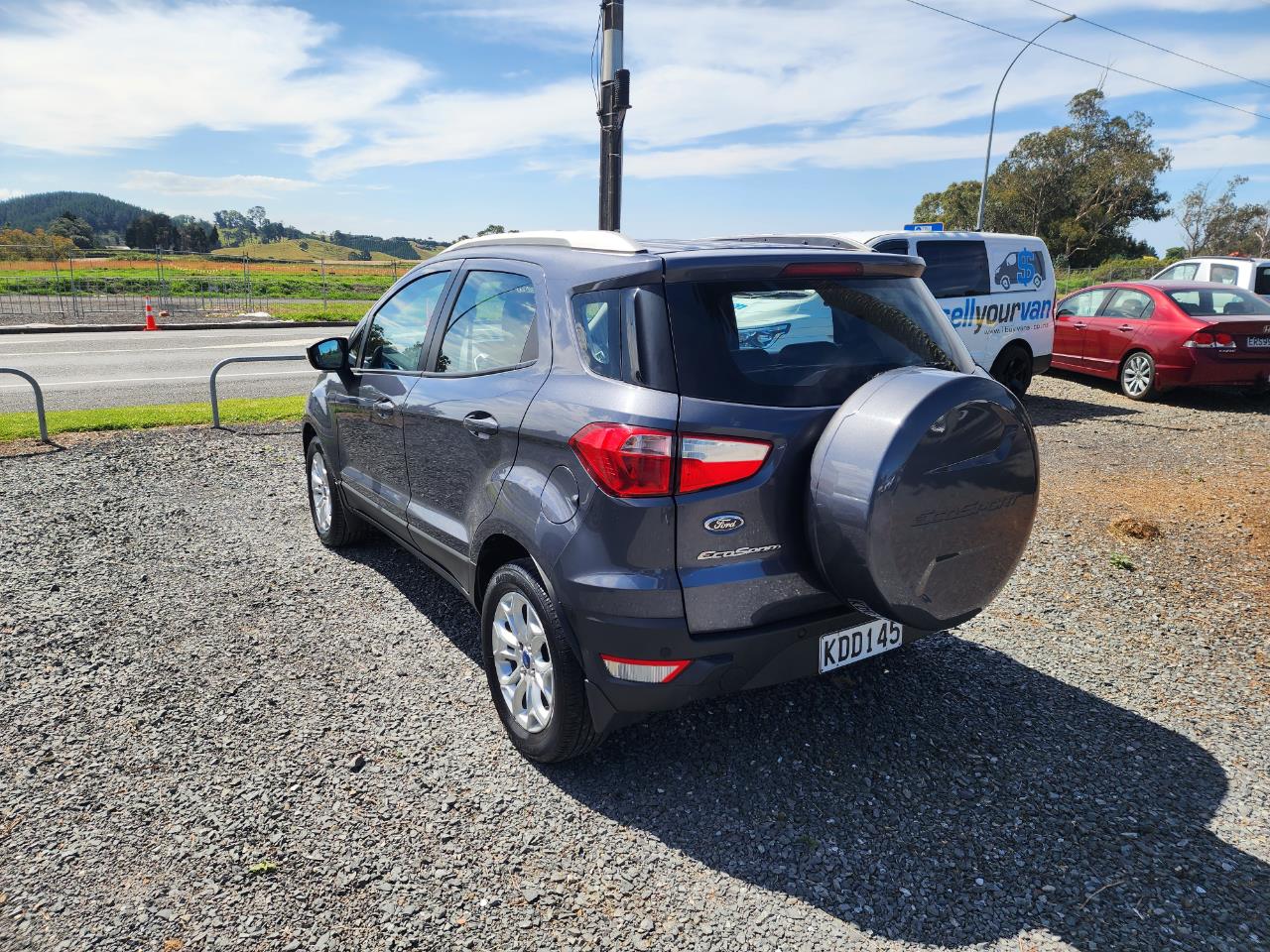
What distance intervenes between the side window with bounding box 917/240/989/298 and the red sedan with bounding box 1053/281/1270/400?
281 centimetres

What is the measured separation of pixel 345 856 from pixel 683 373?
1815 mm

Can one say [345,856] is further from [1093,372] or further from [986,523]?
[1093,372]

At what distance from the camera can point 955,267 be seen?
33.3ft

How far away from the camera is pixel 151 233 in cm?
9775

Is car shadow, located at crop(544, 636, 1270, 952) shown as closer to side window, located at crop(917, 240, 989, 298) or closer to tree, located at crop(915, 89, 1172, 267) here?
side window, located at crop(917, 240, 989, 298)

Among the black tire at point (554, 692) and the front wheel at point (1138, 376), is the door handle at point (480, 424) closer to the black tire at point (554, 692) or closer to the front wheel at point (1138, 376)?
the black tire at point (554, 692)

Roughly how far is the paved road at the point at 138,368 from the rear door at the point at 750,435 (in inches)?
421

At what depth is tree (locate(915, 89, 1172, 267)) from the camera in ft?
176

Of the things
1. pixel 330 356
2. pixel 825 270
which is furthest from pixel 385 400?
pixel 825 270

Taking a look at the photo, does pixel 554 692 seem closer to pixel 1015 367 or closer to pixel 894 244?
pixel 894 244

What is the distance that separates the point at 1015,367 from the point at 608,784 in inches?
380

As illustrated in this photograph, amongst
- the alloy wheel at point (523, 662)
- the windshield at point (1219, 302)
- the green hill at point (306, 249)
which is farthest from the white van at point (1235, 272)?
the green hill at point (306, 249)

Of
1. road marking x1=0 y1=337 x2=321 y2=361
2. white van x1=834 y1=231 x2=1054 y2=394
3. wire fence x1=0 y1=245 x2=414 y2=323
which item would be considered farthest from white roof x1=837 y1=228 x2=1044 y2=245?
wire fence x1=0 y1=245 x2=414 y2=323

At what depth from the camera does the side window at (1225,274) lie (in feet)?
48.0
